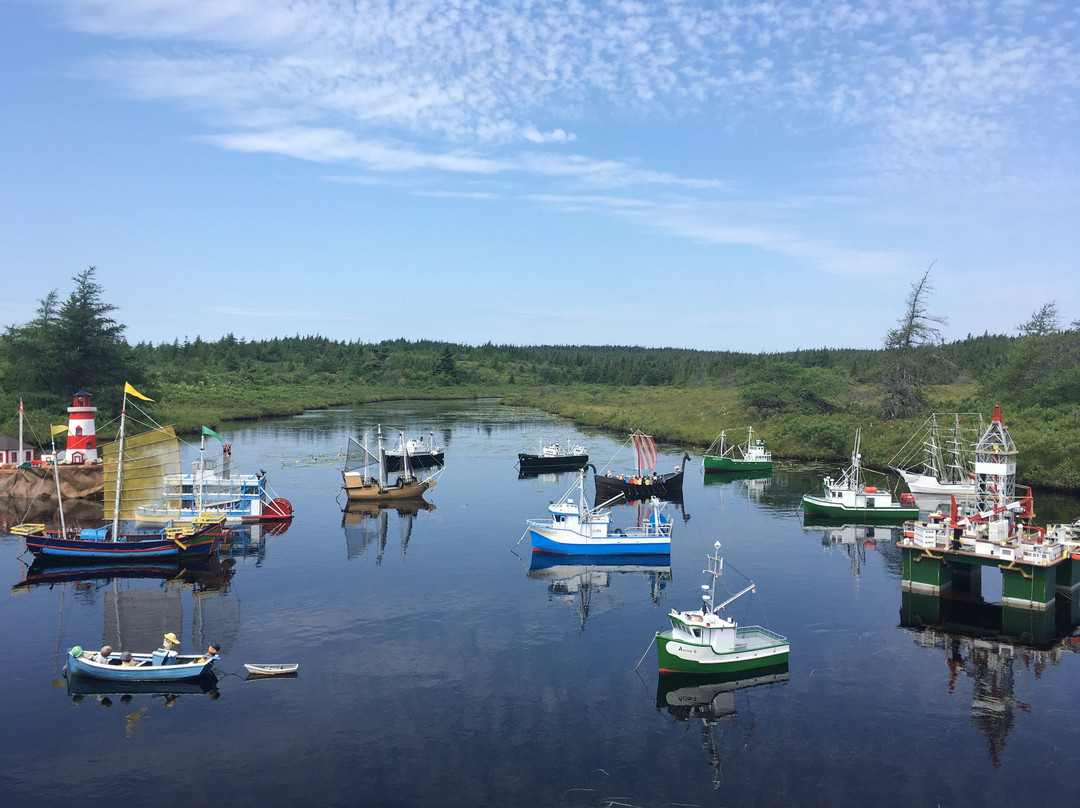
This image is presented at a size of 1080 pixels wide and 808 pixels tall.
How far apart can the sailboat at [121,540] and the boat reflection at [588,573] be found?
2336cm

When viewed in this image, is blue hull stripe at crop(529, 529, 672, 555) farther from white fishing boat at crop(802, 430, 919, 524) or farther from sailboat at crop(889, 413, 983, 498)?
sailboat at crop(889, 413, 983, 498)

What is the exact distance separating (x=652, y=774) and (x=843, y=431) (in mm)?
89226

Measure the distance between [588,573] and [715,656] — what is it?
1956cm

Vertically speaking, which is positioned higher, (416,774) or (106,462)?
(106,462)

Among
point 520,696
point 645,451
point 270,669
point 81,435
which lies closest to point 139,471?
point 81,435

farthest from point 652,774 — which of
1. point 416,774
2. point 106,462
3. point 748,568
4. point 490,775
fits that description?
point 106,462

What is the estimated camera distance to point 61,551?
5472 centimetres

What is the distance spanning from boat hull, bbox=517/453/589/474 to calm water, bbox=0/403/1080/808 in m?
38.3

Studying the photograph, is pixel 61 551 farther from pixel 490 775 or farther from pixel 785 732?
pixel 785 732

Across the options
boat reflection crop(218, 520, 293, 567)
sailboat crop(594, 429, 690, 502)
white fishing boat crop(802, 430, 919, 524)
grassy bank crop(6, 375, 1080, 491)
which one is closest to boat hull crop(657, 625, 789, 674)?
boat reflection crop(218, 520, 293, 567)

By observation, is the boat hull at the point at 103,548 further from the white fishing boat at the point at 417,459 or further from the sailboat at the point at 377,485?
the white fishing boat at the point at 417,459

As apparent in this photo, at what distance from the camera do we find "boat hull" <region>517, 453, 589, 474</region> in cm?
9956

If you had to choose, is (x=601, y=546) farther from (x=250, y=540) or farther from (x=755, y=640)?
(x=250, y=540)

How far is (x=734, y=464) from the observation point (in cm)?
10000
